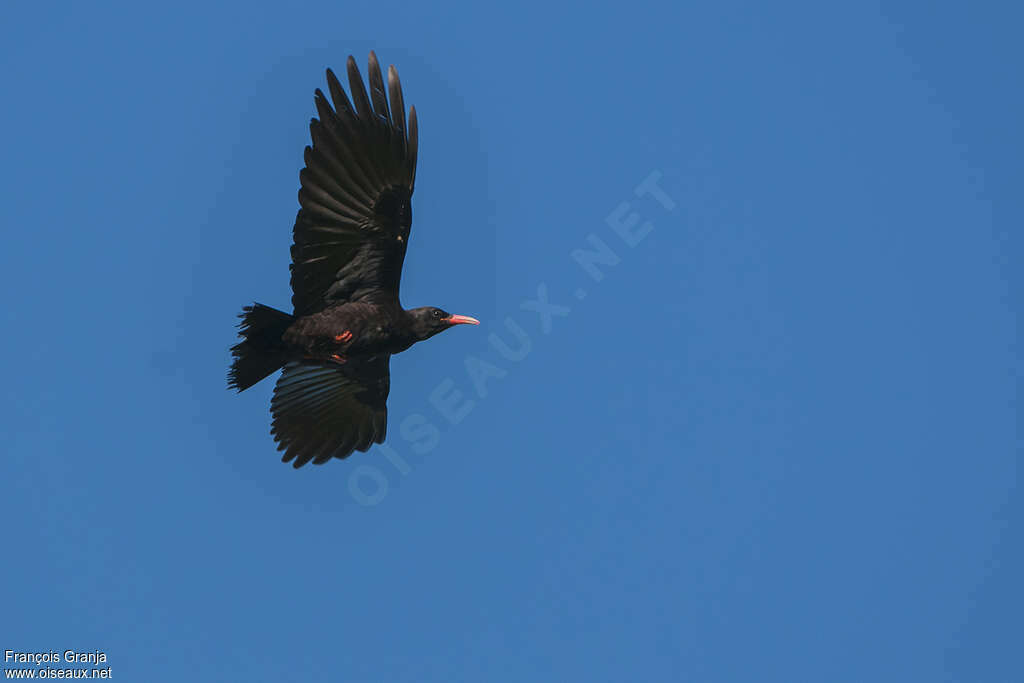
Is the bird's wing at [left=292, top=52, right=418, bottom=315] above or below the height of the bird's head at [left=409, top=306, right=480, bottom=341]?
above

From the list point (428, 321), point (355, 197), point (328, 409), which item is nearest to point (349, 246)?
point (355, 197)

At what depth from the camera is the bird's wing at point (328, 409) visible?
16531mm

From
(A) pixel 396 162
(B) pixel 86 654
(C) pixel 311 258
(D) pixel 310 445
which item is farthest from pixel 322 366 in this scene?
(B) pixel 86 654

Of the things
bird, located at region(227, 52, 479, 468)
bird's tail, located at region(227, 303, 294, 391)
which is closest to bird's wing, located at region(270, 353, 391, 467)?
bird, located at region(227, 52, 479, 468)

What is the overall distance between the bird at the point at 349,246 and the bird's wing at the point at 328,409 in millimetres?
514

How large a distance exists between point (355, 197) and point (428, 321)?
75.0 inches

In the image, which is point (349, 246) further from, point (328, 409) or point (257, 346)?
point (328, 409)

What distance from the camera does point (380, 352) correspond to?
1558 centimetres

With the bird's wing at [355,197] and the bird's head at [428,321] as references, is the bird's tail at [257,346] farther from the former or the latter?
the bird's head at [428,321]

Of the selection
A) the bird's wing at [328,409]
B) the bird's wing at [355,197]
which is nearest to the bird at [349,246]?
the bird's wing at [355,197]

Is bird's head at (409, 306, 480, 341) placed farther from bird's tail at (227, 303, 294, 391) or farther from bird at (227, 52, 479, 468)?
bird's tail at (227, 303, 294, 391)

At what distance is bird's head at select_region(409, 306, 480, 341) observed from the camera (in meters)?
15.7

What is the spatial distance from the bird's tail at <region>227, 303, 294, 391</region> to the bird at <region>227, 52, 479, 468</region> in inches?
0.4

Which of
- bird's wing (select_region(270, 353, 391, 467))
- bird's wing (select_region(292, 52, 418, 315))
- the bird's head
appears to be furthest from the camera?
bird's wing (select_region(270, 353, 391, 467))
